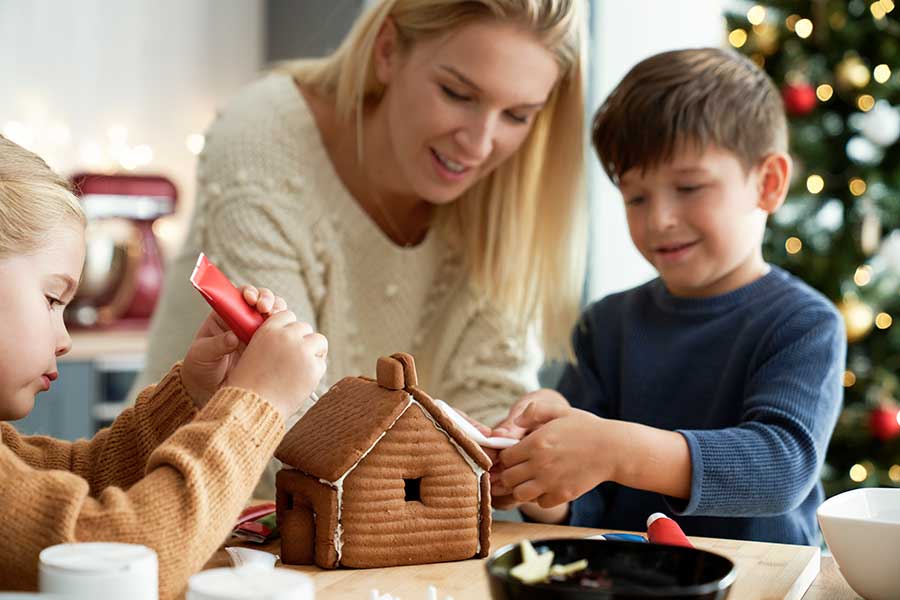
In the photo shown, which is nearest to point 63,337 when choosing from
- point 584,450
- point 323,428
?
point 323,428

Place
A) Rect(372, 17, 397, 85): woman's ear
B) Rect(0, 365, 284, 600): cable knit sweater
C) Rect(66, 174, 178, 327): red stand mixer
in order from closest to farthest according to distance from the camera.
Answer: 1. Rect(0, 365, 284, 600): cable knit sweater
2. Rect(372, 17, 397, 85): woman's ear
3. Rect(66, 174, 178, 327): red stand mixer

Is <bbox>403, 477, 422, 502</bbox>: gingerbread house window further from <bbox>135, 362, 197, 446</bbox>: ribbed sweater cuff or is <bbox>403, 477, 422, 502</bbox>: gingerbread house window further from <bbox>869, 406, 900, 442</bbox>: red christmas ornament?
<bbox>869, 406, 900, 442</bbox>: red christmas ornament

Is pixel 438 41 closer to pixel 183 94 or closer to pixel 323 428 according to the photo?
pixel 323 428

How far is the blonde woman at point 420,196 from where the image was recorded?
163cm

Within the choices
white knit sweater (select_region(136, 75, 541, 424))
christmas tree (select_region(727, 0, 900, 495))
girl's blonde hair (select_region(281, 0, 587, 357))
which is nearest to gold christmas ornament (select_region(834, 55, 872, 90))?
christmas tree (select_region(727, 0, 900, 495))

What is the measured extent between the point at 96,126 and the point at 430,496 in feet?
11.1

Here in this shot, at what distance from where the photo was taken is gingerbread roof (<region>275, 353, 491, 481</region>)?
0.95 m

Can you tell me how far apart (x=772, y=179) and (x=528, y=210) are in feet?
1.46

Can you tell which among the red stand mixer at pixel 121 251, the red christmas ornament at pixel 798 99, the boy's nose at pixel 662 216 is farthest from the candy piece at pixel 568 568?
the red stand mixer at pixel 121 251

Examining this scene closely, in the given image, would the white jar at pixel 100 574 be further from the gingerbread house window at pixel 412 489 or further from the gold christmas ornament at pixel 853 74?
the gold christmas ornament at pixel 853 74

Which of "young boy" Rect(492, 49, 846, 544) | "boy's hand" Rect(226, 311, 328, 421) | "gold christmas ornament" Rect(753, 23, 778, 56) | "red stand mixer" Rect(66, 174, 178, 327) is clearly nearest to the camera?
"boy's hand" Rect(226, 311, 328, 421)

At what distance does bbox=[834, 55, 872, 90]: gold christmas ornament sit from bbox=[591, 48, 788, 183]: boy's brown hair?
1.36 m

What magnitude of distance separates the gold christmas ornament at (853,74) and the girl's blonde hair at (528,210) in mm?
1303

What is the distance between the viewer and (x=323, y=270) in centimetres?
176
